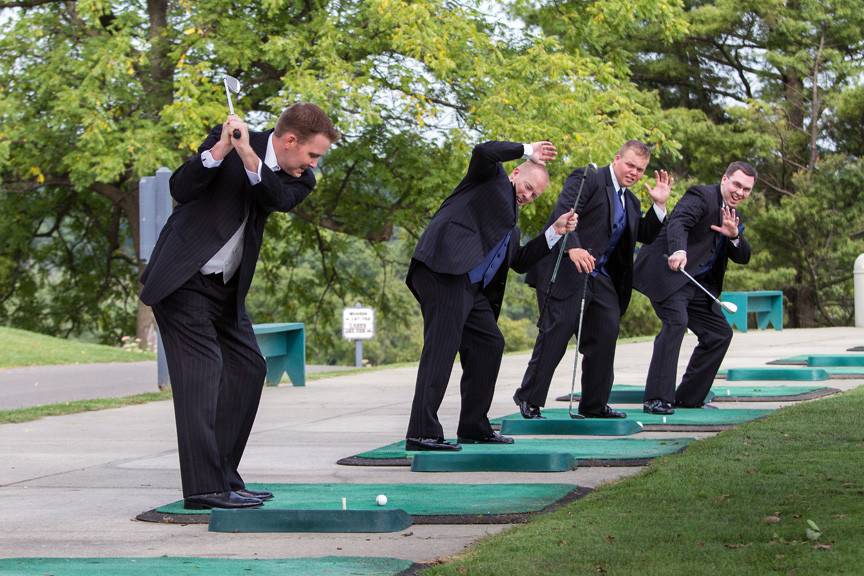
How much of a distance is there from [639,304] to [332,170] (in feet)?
40.8

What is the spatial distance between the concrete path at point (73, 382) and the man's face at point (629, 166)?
6881 mm

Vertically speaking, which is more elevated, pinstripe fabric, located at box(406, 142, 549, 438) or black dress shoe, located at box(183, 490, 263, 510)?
pinstripe fabric, located at box(406, 142, 549, 438)

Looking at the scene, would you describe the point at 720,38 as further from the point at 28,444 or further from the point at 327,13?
the point at 28,444

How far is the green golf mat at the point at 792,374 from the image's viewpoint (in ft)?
50.5

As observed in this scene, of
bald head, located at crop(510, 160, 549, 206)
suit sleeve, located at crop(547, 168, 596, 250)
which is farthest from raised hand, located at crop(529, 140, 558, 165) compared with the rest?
suit sleeve, located at crop(547, 168, 596, 250)

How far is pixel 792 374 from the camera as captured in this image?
15500 millimetres

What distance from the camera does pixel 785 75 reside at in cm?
3931

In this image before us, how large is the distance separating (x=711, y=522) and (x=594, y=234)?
5145 millimetres

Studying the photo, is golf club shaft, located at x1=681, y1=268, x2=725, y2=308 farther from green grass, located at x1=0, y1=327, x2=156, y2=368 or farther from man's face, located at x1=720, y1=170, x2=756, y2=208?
green grass, located at x1=0, y1=327, x2=156, y2=368

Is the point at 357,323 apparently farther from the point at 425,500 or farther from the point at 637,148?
the point at 425,500

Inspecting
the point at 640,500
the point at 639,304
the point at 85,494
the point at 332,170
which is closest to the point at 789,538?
the point at 640,500

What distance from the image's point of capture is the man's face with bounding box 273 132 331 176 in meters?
6.82

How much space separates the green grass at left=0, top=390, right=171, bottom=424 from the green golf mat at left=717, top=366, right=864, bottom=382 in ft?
19.7

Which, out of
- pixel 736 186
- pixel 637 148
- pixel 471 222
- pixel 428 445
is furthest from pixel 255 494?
pixel 736 186
